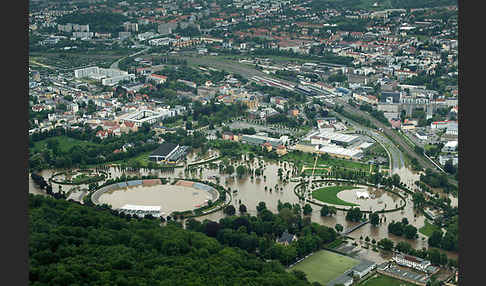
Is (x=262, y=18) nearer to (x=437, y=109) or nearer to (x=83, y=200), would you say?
(x=437, y=109)

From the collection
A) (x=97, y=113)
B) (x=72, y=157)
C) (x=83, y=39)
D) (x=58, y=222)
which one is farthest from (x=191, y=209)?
(x=83, y=39)

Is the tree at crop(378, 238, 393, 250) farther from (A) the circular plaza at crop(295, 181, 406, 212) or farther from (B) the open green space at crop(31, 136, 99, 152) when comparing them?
(B) the open green space at crop(31, 136, 99, 152)

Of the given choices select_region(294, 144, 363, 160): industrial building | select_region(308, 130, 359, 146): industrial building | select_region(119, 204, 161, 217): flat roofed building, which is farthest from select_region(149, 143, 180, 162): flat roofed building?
select_region(308, 130, 359, 146): industrial building

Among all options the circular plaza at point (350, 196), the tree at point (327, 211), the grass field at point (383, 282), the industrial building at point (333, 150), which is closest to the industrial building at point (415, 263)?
the grass field at point (383, 282)

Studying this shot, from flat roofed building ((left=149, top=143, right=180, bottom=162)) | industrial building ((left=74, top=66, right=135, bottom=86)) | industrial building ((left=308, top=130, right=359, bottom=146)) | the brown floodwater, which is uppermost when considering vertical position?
industrial building ((left=74, top=66, right=135, bottom=86))

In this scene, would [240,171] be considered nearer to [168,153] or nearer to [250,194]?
[250,194]

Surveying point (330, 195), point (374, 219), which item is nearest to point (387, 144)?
point (330, 195)
